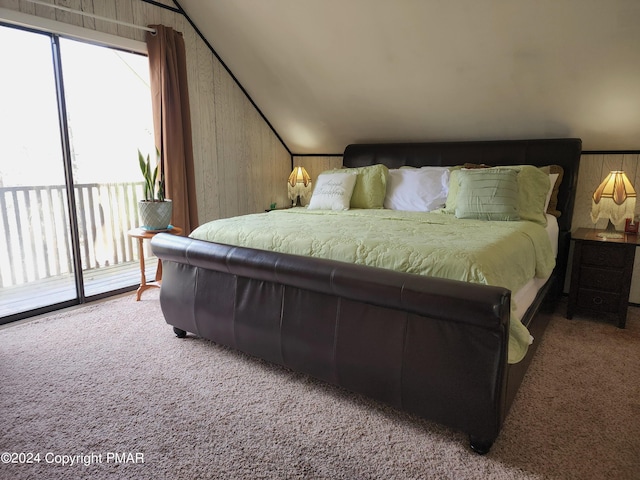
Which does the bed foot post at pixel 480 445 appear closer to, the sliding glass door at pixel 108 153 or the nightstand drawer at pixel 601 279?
the nightstand drawer at pixel 601 279

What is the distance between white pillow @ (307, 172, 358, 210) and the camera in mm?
3346

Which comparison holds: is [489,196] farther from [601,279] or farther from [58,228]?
[58,228]

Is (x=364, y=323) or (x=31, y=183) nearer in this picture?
(x=364, y=323)

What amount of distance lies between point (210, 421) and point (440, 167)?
2.67 meters

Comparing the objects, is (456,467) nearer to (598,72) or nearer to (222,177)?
(598,72)

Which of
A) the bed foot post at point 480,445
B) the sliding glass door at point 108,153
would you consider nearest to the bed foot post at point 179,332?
the sliding glass door at point 108,153

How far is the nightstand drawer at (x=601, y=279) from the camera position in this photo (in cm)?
275

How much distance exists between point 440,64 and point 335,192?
4.01ft

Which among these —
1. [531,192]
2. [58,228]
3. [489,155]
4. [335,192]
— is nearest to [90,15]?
[58,228]

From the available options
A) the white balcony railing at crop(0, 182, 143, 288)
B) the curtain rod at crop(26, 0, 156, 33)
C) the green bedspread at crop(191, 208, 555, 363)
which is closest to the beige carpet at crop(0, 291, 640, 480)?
the green bedspread at crop(191, 208, 555, 363)

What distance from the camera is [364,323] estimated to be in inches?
69.3

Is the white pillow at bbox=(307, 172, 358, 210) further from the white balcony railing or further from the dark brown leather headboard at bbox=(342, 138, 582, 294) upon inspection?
the white balcony railing

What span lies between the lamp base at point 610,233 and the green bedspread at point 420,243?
2.24 ft

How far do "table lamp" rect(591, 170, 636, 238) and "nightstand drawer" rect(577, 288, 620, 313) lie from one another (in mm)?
401
